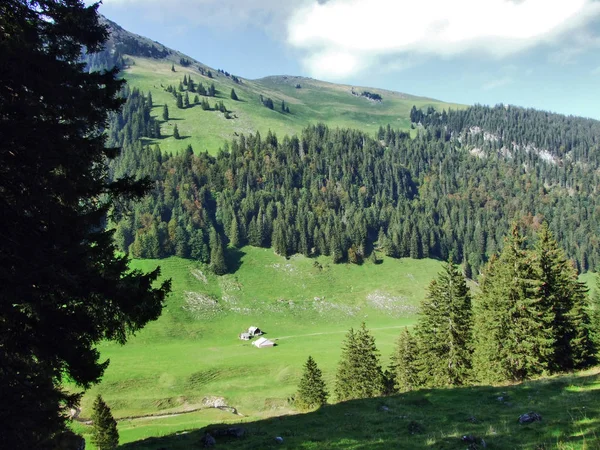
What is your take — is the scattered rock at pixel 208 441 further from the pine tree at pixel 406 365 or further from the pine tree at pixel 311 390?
the pine tree at pixel 406 365

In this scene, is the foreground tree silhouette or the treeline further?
the treeline

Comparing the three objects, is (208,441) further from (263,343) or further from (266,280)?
(266,280)

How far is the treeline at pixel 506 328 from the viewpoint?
118ft

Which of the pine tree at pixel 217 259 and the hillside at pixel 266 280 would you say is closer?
the hillside at pixel 266 280

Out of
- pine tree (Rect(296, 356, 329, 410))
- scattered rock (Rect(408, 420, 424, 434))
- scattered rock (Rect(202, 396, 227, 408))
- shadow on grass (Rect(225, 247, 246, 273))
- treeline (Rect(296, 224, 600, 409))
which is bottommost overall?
scattered rock (Rect(202, 396, 227, 408))

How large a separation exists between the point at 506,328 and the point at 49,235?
39.0m

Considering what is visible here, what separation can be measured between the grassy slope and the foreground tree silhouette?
40.4 m

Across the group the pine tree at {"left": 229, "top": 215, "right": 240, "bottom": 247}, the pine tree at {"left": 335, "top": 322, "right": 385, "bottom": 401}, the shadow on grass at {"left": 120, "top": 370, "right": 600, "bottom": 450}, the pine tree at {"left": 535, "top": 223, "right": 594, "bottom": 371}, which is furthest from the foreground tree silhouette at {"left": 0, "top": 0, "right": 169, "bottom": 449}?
the pine tree at {"left": 229, "top": 215, "right": 240, "bottom": 247}

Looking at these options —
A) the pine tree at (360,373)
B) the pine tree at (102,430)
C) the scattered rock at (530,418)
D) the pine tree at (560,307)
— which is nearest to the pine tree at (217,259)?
the pine tree at (360,373)

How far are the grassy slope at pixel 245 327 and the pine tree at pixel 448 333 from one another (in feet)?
74.6

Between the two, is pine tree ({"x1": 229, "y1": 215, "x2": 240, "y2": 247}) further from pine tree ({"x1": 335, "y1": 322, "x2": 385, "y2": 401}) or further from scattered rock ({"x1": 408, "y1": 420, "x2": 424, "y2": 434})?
scattered rock ({"x1": 408, "y1": 420, "x2": 424, "y2": 434})

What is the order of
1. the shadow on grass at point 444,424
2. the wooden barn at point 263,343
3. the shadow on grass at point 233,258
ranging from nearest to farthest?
the shadow on grass at point 444,424 → the wooden barn at point 263,343 → the shadow on grass at point 233,258

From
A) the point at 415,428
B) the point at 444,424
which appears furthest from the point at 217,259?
the point at 415,428

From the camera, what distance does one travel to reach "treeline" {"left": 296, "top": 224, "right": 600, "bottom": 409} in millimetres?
36031
